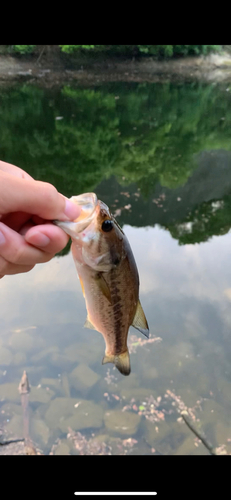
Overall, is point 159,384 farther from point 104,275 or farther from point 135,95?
point 135,95

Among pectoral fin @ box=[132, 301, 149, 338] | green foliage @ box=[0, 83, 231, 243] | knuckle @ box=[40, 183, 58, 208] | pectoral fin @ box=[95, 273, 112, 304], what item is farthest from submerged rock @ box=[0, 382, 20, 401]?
green foliage @ box=[0, 83, 231, 243]

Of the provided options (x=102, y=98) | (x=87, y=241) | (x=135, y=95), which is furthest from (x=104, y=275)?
(x=135, y=95)

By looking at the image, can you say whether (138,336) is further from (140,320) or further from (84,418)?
(140,320)

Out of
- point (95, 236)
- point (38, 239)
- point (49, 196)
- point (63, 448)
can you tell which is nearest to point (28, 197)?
point (49, 196)

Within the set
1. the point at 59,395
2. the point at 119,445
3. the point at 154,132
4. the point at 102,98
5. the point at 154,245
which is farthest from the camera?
the point at 102,98

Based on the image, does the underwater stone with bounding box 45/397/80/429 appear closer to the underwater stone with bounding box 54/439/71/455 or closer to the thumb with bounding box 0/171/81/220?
the underwater stone with bounding box 54/439/71/455

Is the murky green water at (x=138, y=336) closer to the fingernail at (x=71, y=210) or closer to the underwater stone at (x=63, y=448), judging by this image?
the underwater stone at (x=63, y=448)
